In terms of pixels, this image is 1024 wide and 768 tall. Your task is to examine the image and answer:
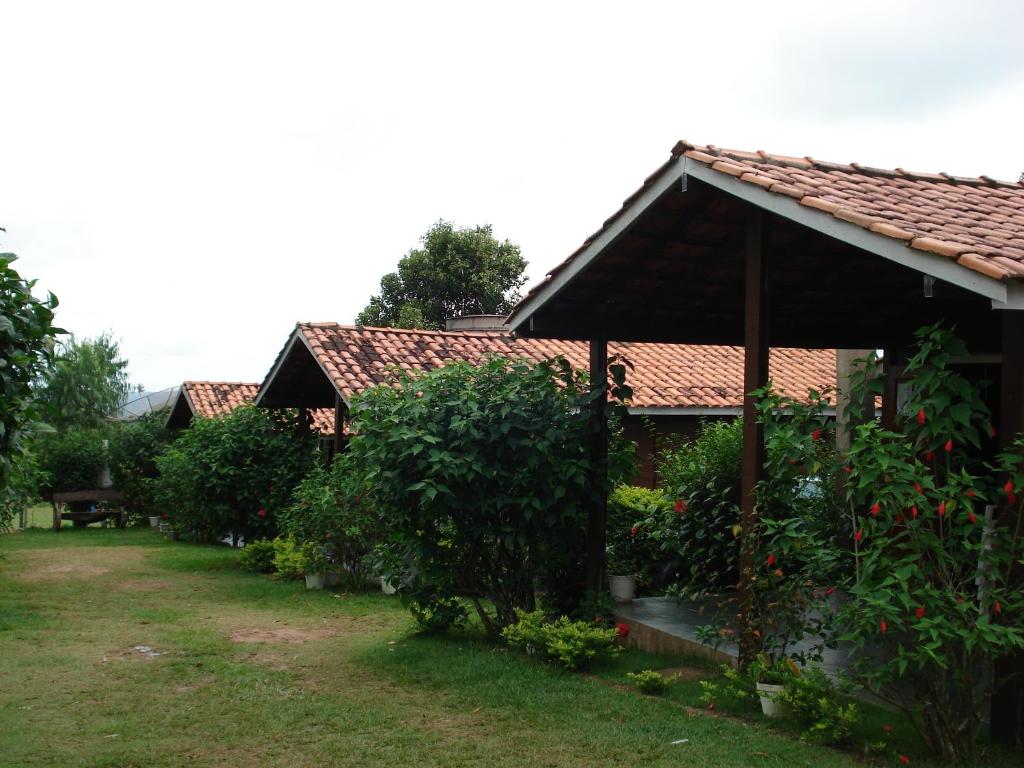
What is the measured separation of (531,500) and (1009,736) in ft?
12.8

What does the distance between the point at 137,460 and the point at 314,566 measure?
15994mm

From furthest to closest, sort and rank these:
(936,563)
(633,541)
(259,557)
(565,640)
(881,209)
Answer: (259,557) → (633,541) → (565,640) → (881,209) → (936,563)

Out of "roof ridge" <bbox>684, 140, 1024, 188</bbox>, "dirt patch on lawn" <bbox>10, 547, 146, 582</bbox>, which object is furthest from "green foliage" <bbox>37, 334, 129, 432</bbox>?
"roof ridge" <bbox>684, 140, 1024, 188</bbox>

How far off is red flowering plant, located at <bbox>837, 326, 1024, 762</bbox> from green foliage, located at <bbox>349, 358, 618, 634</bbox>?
11.4ft

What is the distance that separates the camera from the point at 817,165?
727 centimetres

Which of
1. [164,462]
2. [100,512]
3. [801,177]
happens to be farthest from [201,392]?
[801,177]

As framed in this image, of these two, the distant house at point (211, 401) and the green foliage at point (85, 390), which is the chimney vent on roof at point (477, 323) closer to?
the distant house at point (211, 401)

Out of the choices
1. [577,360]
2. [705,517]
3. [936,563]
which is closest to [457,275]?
[577,360]

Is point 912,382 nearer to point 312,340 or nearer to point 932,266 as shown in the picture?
point 932,266

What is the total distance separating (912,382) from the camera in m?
A: 5.23

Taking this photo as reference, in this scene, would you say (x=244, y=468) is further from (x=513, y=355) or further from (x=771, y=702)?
(x=771, y=702)

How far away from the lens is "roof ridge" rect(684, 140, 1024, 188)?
6820mm

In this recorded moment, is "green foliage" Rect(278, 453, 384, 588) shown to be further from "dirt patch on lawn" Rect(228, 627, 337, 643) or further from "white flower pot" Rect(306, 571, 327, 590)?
"dirt patch on lawn" Rect(228, 627, 337, 643)

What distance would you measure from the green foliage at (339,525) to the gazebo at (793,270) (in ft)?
15.6
